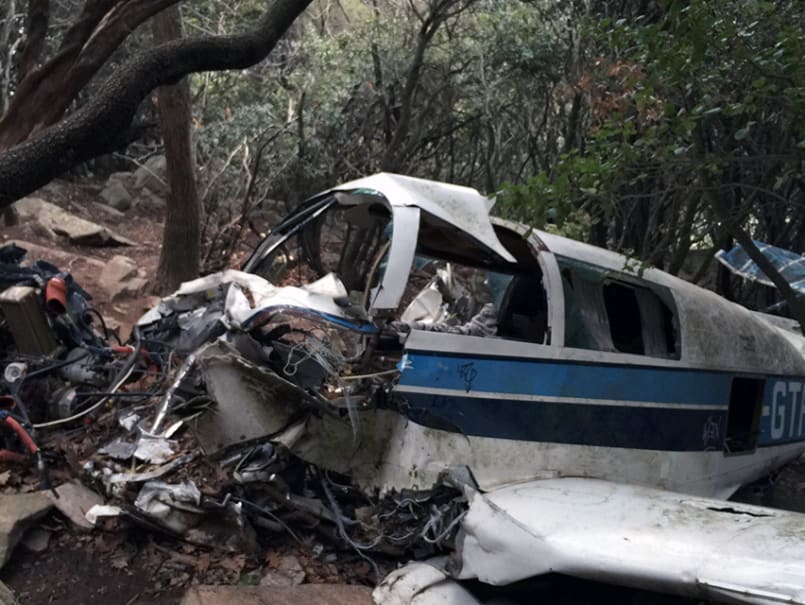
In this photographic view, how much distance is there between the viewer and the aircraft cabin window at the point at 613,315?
16.8 ft

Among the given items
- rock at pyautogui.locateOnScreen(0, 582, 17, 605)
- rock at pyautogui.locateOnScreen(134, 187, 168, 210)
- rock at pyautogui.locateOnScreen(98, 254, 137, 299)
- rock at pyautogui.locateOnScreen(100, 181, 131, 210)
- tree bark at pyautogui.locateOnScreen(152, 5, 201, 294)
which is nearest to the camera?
rock at pyautogui.locateOnScreen(0, 582, 17, 605)

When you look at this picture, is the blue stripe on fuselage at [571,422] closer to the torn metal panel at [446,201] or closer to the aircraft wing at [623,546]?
the aircraft wing at [623,546]

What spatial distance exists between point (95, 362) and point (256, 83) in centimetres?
1241

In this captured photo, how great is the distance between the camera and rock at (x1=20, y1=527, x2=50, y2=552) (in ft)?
13.9

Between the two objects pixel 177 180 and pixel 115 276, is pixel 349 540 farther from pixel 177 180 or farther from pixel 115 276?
pixel 115 276

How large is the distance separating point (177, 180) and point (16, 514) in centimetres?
559

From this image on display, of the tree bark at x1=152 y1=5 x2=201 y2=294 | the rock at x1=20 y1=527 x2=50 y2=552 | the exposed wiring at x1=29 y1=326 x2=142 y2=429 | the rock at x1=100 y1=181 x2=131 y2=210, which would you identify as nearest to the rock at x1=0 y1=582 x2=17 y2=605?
the rock at x1=20 y1=527 x2=50 y2=552

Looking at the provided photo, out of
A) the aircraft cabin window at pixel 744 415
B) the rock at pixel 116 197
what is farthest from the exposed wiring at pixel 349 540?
the rock at pixel 116 197

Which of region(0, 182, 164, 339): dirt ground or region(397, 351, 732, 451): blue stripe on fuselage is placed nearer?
region(397, 351, 732, 451): blue stripe on fuselage

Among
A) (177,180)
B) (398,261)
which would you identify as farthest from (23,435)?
(177,180)

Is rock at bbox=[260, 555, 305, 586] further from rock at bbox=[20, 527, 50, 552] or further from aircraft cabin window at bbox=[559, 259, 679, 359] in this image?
aircraft cabin window at bbox=[559, 259, 679, 359]

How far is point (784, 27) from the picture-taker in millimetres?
4695

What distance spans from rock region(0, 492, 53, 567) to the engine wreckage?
177 millimetres

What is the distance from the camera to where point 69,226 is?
1281cm
